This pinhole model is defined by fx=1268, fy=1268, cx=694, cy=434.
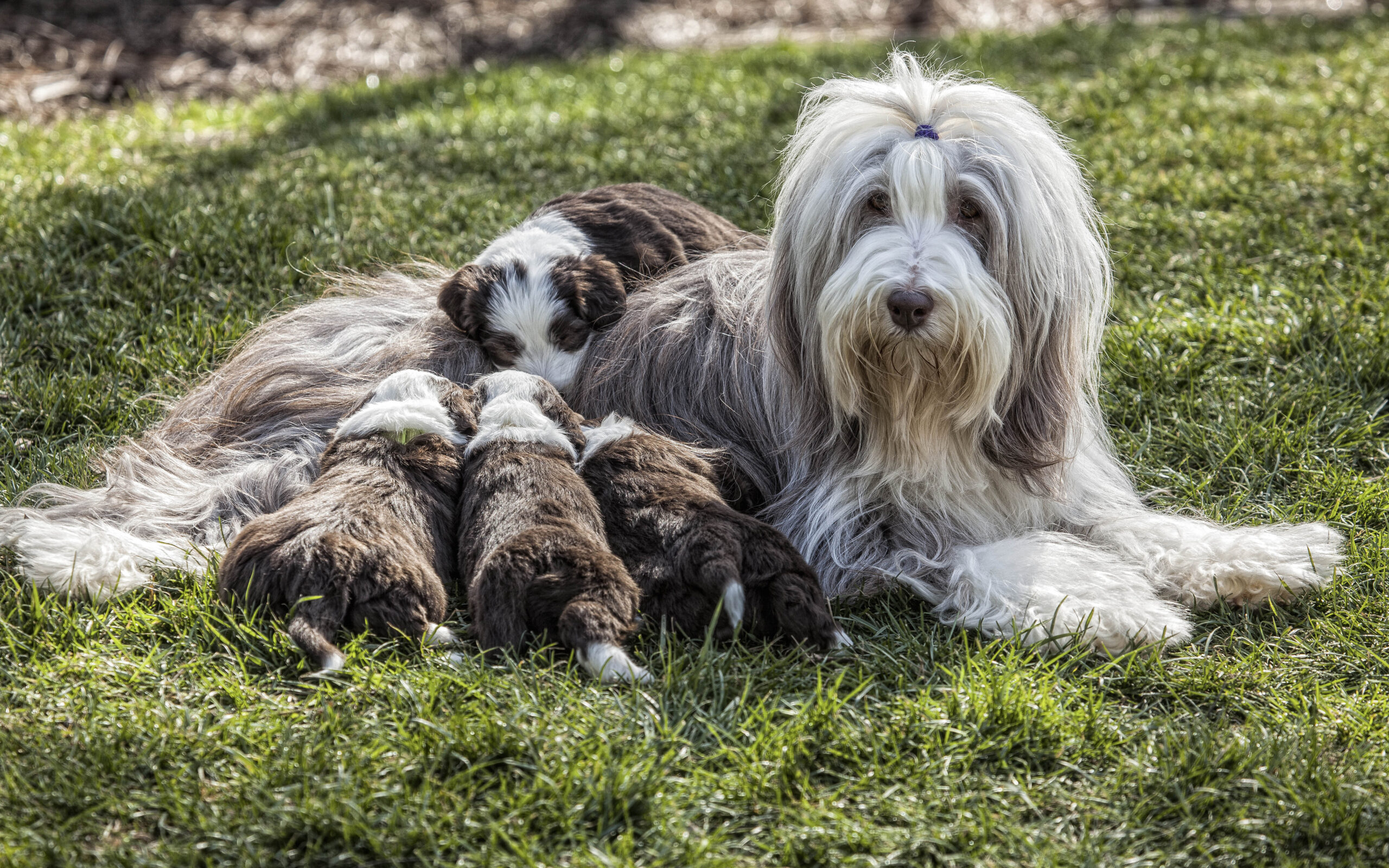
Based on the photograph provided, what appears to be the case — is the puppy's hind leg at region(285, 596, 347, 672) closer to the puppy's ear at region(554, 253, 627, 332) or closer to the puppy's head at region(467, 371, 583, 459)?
the puppy's head at region(467, 371, 583, 459)

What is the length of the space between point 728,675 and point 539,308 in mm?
1616

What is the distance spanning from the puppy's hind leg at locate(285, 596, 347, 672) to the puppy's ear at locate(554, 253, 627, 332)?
1.49 meters

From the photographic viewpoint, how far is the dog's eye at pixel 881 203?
10.8 feet

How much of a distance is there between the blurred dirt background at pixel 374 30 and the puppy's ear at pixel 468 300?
4.55 m

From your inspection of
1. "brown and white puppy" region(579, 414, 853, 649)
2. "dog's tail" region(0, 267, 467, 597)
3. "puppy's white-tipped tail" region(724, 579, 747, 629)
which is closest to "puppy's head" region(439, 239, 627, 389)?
"dog's tail" region(0, 267, 467, 597)

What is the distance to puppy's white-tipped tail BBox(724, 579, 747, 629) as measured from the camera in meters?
3.03

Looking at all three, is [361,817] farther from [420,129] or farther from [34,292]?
[420,129]

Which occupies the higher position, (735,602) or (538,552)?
(538,552)

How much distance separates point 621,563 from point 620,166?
11.6ft

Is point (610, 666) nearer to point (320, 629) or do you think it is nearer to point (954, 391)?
point (320, 629)

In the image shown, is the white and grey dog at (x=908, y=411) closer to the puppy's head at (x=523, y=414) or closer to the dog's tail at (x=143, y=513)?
the dog's tail at (x=143, y=513)

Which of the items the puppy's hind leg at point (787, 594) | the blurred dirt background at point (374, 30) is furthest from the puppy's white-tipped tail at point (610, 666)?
the blurred dirt background at point (374, 30)

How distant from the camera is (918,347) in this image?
315 cm

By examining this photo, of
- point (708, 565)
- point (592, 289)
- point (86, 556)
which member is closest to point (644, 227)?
point (592, 289)
